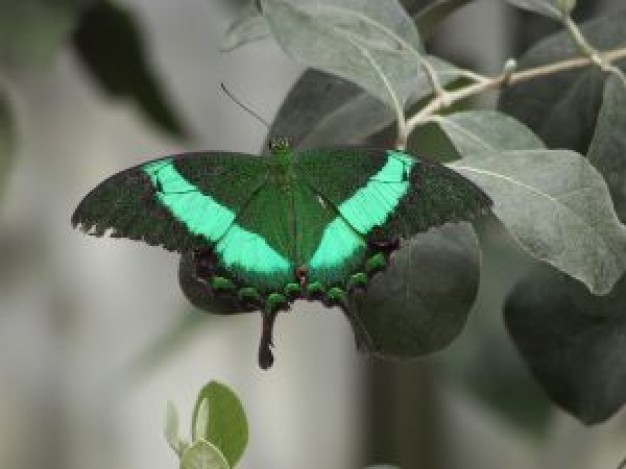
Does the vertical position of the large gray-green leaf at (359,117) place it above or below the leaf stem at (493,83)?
below

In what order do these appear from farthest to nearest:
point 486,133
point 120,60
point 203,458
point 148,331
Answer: point 148,331
point 120,60
point 486,133
point 203,458

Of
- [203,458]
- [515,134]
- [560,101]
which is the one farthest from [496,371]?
[203,458]

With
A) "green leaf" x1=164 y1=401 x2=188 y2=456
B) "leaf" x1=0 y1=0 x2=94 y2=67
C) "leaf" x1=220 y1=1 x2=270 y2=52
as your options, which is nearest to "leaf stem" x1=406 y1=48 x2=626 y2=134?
"leaf" x1=220 y1=1 x2=270 y2=52

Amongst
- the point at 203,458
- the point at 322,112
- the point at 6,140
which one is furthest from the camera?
the point at 6,140

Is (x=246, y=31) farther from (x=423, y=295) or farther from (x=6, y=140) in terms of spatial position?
(x=6, y=140)

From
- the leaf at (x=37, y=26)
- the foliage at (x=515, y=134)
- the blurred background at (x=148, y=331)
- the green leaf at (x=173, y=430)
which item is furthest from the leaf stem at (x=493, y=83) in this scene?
the blurred background at (x=148, y=331)

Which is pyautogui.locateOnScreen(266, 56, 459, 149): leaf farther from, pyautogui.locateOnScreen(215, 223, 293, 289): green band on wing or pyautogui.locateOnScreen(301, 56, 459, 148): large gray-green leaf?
pyautogui.locateOnScreen(215, 223, 293, 289): green band on wing

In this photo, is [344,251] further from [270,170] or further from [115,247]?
[115,247]

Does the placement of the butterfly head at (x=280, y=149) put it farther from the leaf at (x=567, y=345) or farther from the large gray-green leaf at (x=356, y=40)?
the leaf at (x=567, y=345)
